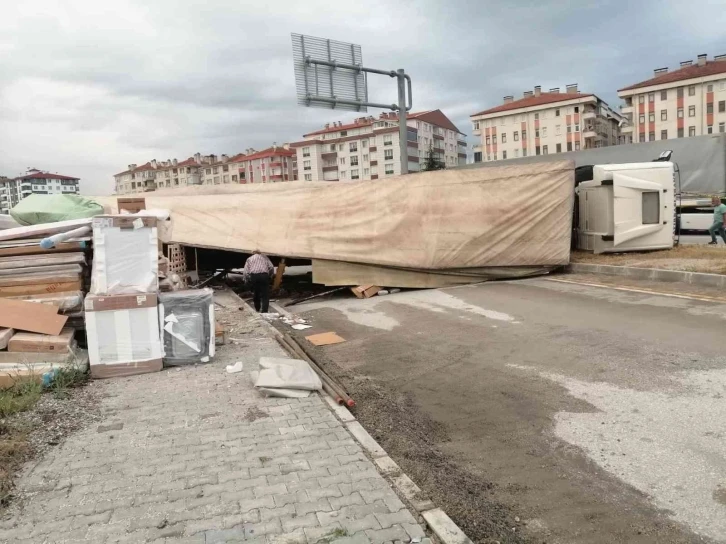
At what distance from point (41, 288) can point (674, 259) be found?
12329mm

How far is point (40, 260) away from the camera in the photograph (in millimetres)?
6531

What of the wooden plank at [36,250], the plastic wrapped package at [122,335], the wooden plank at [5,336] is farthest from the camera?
the wooden plank at [36,250]

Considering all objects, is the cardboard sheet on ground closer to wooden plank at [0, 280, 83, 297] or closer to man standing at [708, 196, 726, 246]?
wooden plank at [0, 280, 83, 297]

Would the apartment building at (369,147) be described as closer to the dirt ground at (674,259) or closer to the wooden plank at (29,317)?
the dirt ground at (674,259)

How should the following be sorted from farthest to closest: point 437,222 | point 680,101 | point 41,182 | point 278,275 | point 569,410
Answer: point 41,182 → point 680,101 → point 278,275 → point 437,222 → point 569,410

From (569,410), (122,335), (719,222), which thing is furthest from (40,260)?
(719,222)

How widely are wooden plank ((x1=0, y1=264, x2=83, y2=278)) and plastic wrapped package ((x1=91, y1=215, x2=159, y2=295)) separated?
2.21 ft

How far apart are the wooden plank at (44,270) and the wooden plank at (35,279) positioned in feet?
0.08

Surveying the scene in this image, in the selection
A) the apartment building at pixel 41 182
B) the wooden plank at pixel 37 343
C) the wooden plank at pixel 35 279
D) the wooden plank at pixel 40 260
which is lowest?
the wooden plank at pixel 37 343

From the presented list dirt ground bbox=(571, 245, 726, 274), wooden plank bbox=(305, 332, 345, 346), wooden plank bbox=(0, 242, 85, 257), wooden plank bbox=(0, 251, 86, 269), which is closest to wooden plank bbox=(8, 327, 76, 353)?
wooden plank bbox=(0, 251, 86, 269)

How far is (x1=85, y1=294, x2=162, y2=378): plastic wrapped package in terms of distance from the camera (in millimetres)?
5859

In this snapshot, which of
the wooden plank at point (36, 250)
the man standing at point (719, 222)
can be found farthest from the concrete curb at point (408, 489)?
the man standing at point (719, 222)

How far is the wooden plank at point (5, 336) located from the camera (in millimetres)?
5727

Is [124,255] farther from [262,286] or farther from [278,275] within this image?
[278,275]
